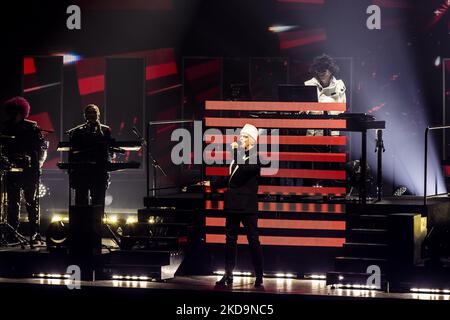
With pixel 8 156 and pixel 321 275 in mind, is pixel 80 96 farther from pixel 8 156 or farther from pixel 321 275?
pixel 321 275

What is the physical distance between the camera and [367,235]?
15.0 m

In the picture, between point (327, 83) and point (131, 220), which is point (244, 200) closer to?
point (327, 83)

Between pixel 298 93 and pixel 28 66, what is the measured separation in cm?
767

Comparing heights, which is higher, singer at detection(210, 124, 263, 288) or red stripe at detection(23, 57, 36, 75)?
red stripe at detection(23, 57, 36, 75)

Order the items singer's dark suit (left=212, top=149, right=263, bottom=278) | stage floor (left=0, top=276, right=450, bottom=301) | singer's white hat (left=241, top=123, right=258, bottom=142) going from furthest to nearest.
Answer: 1. singer's white hat (left=241, top=123, right=258, bottom=142)
2. singer's dark suit (left=212, top=149, right=263, bottom=278)
3. stage floor (left=0, top=276, right=450, bottom=301)

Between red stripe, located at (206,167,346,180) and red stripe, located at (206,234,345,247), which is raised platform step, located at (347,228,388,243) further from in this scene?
red stripe, located at (206,167,346,180)

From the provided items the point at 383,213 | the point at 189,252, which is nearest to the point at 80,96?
the point at 189,252

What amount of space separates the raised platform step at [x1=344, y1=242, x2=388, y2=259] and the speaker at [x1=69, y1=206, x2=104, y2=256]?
333 centimetres

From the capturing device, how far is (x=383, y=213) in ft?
49.6

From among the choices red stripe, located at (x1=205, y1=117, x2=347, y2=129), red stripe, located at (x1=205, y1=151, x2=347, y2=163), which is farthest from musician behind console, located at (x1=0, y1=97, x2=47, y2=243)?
red stripe, located at (x1=205, y1=151, x2=347, y2=163)

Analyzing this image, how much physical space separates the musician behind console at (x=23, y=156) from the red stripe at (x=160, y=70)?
5678mm

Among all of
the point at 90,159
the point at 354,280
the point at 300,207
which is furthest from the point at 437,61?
the point at 90,159

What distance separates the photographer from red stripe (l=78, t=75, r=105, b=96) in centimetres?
2128
